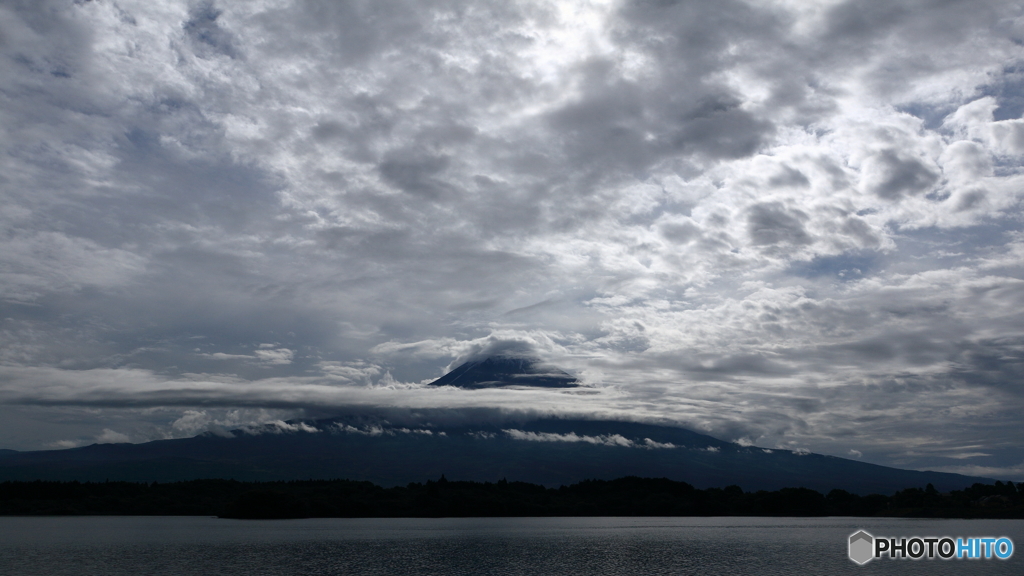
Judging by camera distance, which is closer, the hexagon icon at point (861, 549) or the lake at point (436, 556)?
the lake at point (436, 556)

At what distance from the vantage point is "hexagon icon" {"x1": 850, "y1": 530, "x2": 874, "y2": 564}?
288 ft

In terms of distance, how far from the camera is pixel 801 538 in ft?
434

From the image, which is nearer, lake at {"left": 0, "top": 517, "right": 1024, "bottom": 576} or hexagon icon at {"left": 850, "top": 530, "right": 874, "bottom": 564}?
lake at {"left": 0, "top": 517, "right": 1024, "bottom": 576}

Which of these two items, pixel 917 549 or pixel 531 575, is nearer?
pixel 531 575

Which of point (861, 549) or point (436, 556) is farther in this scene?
point (436, 556)

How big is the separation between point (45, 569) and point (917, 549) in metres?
107

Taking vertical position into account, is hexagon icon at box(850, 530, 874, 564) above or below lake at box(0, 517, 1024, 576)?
above

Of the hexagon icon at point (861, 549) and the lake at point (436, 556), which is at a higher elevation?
the hexagon icon at point (861, 549)

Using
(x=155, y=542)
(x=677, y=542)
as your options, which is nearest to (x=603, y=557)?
(x=677, y=542)

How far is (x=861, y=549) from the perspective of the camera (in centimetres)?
9494

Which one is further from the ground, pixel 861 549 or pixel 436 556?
pixel 861 549

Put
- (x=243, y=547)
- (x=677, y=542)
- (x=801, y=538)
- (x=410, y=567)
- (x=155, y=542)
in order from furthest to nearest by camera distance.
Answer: (x=801, y=538) < (x=677, y=542) < (x=155, y=542) < (x=243, y=547) < (x=410, y=567)

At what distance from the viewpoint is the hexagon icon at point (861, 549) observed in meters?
87.9

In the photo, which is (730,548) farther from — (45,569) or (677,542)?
(45,569)
